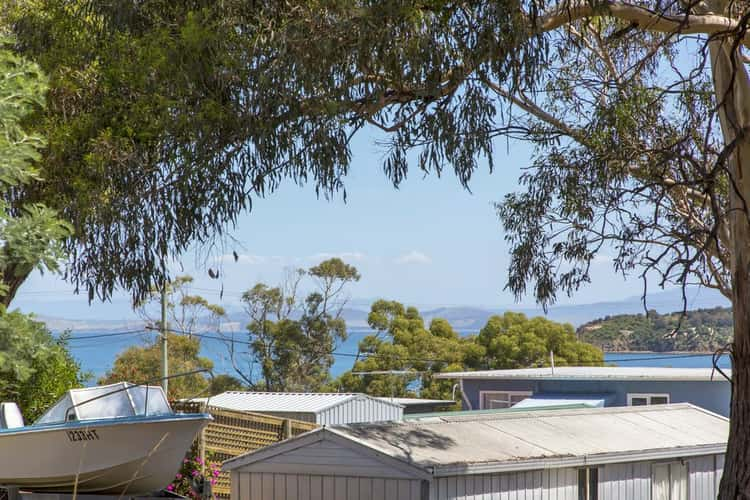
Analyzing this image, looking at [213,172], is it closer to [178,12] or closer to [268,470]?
[178,12]

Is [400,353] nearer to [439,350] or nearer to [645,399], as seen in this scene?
[439,350]

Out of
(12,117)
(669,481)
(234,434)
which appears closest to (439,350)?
(234,434)

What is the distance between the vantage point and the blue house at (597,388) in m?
25.7

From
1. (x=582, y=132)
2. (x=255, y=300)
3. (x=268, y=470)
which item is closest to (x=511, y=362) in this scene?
(x=255, y=300)

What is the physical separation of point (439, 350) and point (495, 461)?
4023 centimetres

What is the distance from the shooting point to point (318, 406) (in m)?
27.3

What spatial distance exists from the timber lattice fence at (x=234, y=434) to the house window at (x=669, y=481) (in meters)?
7.21

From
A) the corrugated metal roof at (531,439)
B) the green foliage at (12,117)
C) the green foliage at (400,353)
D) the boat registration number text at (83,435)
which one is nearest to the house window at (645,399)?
the corrugated metal roof at (531,439)

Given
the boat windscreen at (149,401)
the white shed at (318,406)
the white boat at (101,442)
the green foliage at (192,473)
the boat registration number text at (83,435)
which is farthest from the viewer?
the white shed at (318,406)

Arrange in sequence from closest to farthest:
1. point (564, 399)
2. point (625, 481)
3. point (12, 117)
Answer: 1. point (12, 117)
2. point (625, 481)
3. point (564, 399)

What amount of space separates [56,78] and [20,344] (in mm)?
5063

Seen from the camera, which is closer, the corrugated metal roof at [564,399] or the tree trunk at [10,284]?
the tree trunk at [10,284]

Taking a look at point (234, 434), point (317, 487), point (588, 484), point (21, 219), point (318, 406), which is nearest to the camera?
point (21, 219)

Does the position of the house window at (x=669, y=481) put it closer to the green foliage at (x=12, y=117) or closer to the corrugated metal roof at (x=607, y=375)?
the corrugated metal roof at (x=607, y=375)
